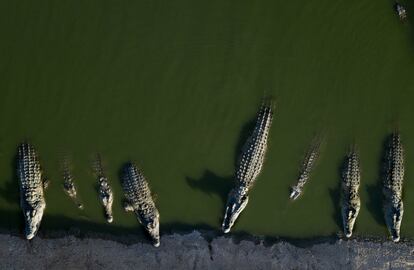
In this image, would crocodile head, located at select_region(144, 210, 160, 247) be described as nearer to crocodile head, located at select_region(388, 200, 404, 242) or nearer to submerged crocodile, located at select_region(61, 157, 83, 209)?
submerged crocodile, located at select_region(61, 157, 83, 209)

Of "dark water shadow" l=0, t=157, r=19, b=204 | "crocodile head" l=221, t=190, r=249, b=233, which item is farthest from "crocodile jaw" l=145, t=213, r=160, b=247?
"dark water shadow" l=0, t=157, r=19, b=204

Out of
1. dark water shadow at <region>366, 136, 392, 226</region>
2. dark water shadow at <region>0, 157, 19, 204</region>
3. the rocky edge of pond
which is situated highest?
dark water shadow at <region>366, 136, 392, 226</region>

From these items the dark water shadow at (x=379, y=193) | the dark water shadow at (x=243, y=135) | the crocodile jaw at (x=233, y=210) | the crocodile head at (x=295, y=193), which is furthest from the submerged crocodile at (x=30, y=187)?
the dark water shadow at (x=379, y=193)

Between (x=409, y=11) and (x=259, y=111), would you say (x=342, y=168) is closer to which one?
(x=259, y=111)

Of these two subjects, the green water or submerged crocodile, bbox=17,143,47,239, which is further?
the green water

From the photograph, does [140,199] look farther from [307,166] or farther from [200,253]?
[307,166]
